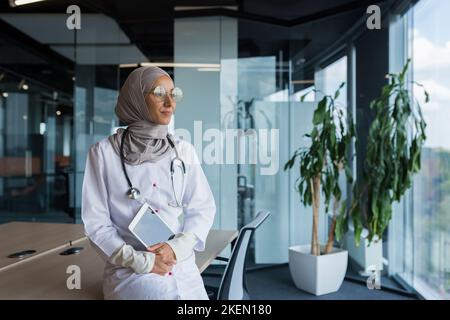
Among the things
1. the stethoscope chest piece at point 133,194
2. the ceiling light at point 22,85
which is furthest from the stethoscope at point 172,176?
the ceiling light at point 22,85

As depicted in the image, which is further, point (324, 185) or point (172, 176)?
point (324, 185)

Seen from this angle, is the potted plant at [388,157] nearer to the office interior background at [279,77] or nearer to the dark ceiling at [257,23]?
the office interior background at [279,77]

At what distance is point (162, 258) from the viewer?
3.75ft

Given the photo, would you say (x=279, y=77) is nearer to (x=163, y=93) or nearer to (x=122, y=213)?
(x=163, y=93)

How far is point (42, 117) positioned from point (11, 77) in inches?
29.2

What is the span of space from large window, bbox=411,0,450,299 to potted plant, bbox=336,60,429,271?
14 cm

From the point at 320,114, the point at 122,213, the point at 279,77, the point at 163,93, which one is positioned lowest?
the point at 122,213

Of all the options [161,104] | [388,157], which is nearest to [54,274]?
[161,104]

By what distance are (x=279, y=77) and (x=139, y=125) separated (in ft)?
9.54

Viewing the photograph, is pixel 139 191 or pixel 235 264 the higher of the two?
pixel 139 191

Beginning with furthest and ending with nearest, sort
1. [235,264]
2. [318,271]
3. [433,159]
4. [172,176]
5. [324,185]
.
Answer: [324,185], [318,271], [433,159], [235,264], [172,176]

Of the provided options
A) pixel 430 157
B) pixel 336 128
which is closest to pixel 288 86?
pixel 336 128

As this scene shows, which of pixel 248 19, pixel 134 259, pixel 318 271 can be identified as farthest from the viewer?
pixel 248 19

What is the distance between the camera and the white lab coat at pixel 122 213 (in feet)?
3.81
